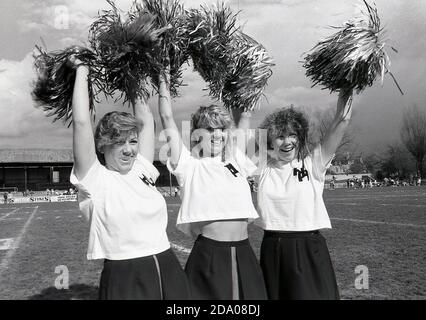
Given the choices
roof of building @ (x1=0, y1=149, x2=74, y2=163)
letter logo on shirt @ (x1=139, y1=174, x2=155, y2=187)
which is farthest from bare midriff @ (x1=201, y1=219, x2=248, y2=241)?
roof of building @ (x1=0, y1=149, x2=74, y2=163)

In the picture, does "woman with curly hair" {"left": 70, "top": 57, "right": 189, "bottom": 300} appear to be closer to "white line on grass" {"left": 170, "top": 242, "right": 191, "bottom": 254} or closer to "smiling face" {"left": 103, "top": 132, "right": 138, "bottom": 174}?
"smiling face" {"left": 103, "top": 132, "right": 138, "bottom": 174}

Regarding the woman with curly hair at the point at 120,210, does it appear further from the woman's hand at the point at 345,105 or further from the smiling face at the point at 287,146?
the woman's hand at the point at 345,105

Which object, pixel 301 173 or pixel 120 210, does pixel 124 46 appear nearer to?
pixel 120 210

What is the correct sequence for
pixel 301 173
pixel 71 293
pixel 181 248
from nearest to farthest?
pixel 301 173
pixel 71 293
pixel 181 248

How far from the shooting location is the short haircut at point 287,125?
3.27 meters

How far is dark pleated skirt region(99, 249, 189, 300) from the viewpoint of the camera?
8.30 ft

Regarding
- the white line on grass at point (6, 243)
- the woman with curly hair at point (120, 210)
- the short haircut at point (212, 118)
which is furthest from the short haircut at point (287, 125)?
the white line on grass at point (6, 243)

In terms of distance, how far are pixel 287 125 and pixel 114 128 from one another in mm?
1230

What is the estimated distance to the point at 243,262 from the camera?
282 centimetres

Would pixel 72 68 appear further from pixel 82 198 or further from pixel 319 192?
pixel 319 192

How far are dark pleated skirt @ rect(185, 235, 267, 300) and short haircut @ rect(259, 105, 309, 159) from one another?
0.86 meters

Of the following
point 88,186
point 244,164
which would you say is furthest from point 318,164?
point 88,186

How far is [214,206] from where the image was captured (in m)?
2.88

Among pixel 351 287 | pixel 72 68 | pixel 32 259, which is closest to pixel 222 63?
pixel 72 68
